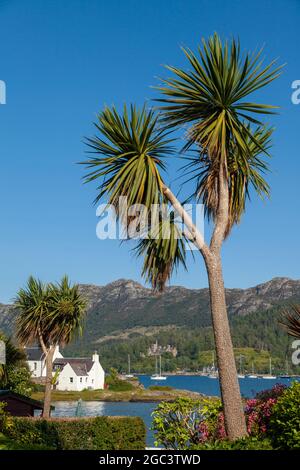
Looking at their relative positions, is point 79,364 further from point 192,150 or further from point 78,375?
point 192,150

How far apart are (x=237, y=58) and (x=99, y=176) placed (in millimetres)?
3894

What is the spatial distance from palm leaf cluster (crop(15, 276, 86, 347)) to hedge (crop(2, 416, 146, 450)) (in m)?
10.3

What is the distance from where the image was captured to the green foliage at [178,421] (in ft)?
51.3

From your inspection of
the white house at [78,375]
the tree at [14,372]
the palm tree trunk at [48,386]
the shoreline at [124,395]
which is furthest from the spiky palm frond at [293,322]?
the white house at [78,375]

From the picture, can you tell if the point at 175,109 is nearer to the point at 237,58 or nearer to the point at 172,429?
the point at 237,58

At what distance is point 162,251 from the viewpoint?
44.6ft

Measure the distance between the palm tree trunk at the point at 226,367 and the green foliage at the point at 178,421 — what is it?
420 centimetres

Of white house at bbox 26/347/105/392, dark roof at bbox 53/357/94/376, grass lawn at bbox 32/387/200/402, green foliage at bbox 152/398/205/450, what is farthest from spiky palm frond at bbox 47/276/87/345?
dark roof at bbox 53/357/94/376

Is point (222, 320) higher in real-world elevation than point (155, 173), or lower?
lower

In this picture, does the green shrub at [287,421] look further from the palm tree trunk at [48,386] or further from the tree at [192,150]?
the palm tree trunk at [48,386]

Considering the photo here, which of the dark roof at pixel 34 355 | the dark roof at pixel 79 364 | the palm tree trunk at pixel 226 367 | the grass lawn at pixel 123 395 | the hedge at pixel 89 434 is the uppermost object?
the dark roof at pixel 34 355

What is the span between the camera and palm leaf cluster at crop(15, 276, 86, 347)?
110 ft
